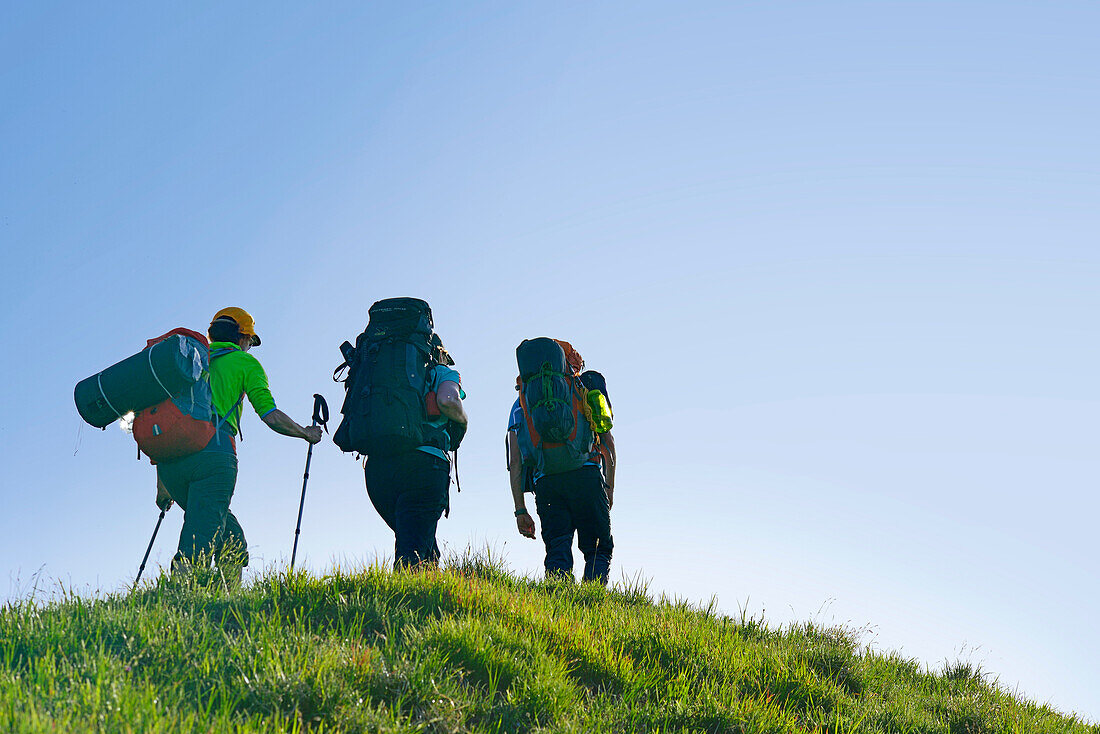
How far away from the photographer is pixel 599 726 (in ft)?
14.5

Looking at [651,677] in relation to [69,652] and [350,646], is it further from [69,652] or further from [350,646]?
[69,652]

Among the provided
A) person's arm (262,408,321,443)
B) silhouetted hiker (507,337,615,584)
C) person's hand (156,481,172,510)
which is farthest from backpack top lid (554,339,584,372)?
person's hand (156,481,172,510)

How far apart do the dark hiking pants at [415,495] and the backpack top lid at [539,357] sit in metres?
1.49

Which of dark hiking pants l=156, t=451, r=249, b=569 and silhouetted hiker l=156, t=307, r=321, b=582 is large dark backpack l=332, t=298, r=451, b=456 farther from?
dark hiking pants l=156, t=451, r=249, b=569

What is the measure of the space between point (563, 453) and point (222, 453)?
3.07 metres

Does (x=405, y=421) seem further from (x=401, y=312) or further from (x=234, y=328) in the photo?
(x=234, y=328)

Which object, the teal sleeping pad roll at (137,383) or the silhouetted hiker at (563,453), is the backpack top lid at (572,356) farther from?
the teal sleeping pad roll at (137,383)

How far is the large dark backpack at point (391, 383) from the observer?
749cm

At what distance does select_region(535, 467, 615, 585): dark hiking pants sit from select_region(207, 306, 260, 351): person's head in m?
3.02

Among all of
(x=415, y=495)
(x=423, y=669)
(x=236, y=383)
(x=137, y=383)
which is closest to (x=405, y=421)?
(x=415, y=495)

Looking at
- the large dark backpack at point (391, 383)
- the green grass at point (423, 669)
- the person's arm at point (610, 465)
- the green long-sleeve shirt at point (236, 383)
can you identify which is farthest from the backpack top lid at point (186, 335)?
the person's arm at point (610, 465)

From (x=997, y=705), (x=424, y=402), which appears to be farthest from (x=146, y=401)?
(x=997, y=705)

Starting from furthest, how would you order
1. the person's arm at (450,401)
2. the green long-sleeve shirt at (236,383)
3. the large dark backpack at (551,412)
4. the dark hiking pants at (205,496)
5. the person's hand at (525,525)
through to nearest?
the person's hand at (525,525) → the large dark backpack at (551,412) → the person's arm at (450,401) → the green long-sleeve shirt at (236,383) → the dark hiking pants at (205,496)

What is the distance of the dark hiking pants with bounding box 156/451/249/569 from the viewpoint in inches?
273
